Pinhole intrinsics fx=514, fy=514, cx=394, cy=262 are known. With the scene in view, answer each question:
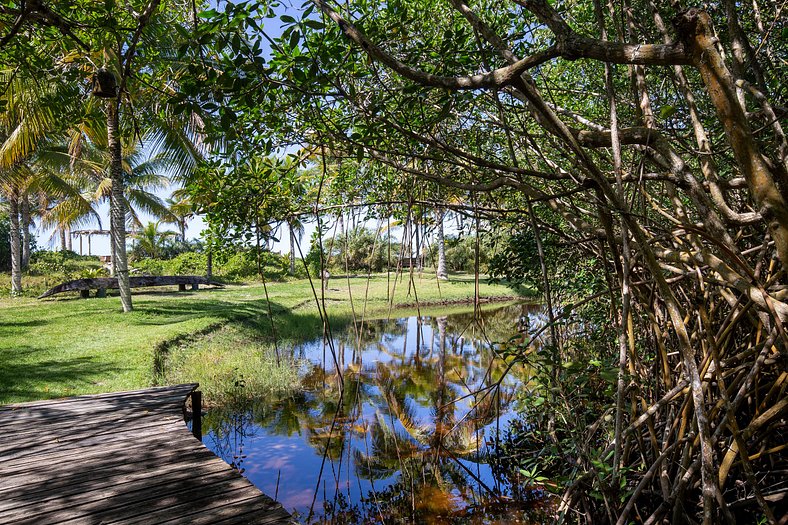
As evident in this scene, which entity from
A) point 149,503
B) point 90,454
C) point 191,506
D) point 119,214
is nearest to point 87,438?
point 90,454

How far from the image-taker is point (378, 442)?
6438mm

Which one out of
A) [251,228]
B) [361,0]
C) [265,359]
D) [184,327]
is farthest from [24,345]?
[361,0]

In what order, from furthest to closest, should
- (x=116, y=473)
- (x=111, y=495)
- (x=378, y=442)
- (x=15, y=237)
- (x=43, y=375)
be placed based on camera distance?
(x=15, y=237) → (x=43, y=375) → (x=378, y=442) → (x=116, y=473) → (x=111, y=495)

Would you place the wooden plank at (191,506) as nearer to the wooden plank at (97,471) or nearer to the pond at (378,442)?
the wooden plank at (97,471)

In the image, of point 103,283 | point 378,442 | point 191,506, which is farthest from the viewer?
point 103,283

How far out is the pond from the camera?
4789mm

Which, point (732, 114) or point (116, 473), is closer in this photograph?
point (732, 114)

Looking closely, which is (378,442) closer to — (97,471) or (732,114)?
(97,471)

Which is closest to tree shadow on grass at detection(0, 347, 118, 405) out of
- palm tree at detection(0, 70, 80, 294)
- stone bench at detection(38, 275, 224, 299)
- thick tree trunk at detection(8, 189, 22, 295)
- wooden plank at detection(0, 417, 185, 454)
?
wooden plank at detection(0, 417, 185, 454)

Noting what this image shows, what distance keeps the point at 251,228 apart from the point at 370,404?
435 cm

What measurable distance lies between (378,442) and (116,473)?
3570mm

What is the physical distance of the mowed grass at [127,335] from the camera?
7301 millimetres

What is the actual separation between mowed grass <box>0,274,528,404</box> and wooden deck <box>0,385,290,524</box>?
3.96ft

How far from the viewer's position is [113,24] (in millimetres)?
3660
